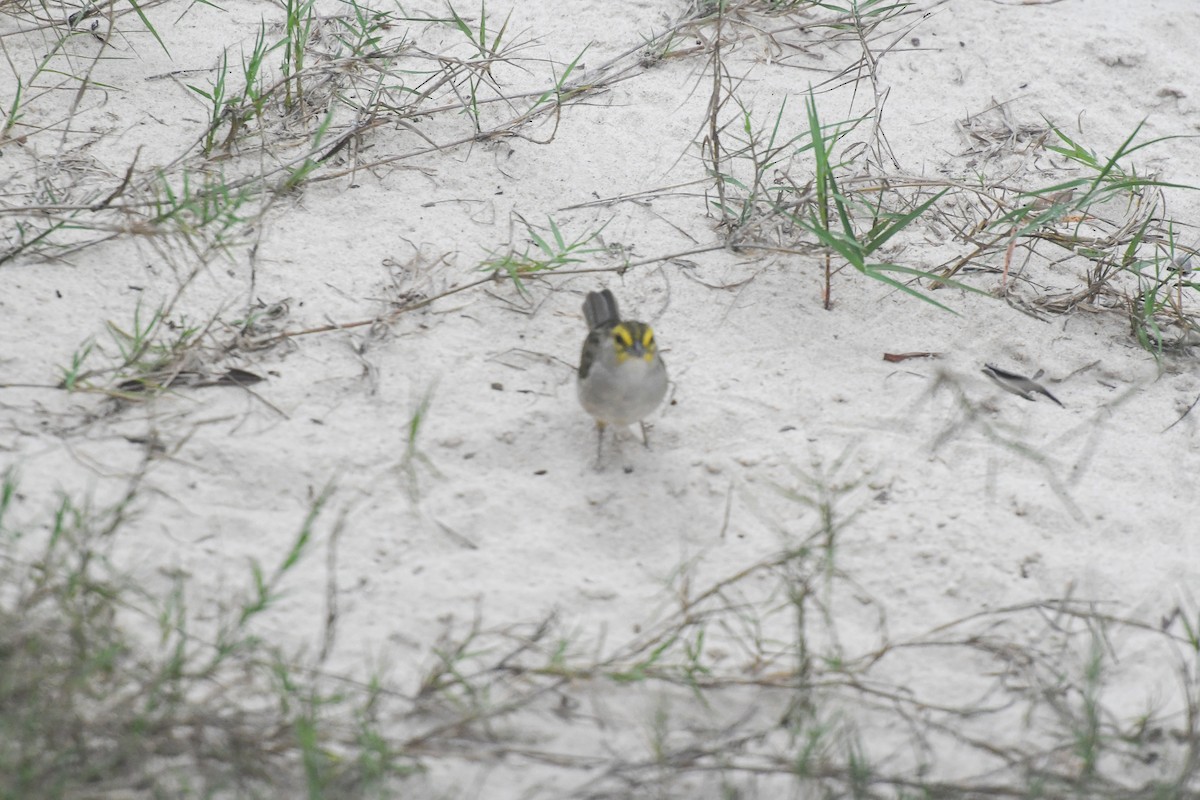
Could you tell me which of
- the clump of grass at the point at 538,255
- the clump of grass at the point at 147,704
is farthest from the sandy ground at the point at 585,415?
the clump of grass at the point at 147,704

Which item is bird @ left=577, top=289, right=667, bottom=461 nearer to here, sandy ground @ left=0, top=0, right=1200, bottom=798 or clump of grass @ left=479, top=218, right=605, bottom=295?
sandy ground @ left=0, top=0, right=1200, bottom=798

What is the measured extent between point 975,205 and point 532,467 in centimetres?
269

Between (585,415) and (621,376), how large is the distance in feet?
1.67

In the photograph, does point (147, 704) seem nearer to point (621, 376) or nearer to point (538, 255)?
point (621, 376)

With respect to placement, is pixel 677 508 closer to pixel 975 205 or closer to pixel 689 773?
pixel 689 773

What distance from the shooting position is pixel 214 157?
5.14 meters

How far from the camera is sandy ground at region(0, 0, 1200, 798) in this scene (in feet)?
11.3


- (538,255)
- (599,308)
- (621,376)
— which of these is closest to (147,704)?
(621,376)

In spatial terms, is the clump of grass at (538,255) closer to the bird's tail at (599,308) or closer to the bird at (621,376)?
the bird's tail at (599,308)

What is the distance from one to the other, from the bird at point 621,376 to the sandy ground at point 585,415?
24cm

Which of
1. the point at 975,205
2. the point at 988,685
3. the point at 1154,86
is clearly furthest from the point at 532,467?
the point at 1154,86

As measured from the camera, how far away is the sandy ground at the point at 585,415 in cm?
345

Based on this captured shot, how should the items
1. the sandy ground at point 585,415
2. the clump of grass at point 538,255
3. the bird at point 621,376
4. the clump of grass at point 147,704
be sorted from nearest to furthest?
the clump of grass at point 147,704 → the sandy ground at point 585,415 → the bird at point 621,376 → the clump of grass at point 538,255

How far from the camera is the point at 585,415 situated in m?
4.38
